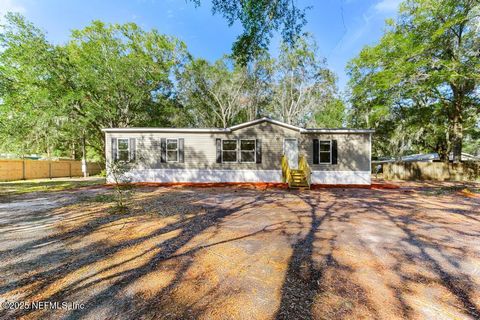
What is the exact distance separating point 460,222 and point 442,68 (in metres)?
12.2

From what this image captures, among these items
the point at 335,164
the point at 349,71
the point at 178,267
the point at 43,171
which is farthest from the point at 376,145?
the point at 43,171

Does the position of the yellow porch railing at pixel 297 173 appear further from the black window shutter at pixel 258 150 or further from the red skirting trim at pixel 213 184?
the black window shutter at pixel 258 150

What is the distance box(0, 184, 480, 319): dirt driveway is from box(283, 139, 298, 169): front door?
6.33 metres

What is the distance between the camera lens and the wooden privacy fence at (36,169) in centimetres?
1462

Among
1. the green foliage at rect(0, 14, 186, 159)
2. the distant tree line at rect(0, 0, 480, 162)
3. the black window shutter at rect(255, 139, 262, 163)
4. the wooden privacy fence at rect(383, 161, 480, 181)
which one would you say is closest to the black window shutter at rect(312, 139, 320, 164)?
the black window shutter at rect(255, 139, 262, 163)

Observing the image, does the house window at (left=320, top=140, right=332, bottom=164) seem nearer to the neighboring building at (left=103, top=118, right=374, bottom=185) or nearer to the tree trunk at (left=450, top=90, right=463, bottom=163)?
the neighboring building at (left=103, top=118, right=374, bottom=185)

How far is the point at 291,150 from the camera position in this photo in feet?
37.4

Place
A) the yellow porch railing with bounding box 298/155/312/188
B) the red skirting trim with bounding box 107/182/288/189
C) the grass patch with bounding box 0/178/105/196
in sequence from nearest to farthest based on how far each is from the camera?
the grass patch with bounding box 0/178/105/196, the yellow porch railing with bounding box 298/155/312/188, the red skirting trim with bounding box 107/182/288/189

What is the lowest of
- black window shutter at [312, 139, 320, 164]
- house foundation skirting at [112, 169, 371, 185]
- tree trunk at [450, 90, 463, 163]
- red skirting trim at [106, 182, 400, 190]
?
red skirting trim at [106, 182, 400, 190]

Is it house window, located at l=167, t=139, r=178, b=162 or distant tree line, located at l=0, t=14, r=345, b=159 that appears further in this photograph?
distant tree line, located at l=0, t=14, r=345, b=159

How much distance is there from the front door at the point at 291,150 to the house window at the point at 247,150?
1.71 meters

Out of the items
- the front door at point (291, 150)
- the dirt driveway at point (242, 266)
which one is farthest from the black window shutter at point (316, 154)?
the dirt driveway at point (242, 266)

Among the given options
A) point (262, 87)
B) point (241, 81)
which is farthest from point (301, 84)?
point (241, 81)

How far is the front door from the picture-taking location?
11375mm
